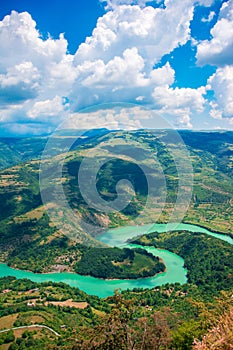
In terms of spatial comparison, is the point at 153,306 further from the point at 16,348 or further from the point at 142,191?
the point at 142,191

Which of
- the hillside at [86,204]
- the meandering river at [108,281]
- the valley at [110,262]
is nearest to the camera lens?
the valley at [110,262]

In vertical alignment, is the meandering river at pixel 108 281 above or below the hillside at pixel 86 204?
below

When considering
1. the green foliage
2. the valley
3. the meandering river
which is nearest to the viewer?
the valley

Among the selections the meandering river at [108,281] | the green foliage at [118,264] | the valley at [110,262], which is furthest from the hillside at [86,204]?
the green foliage at [118,264]

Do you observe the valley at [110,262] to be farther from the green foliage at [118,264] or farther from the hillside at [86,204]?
the hillside at [86,204]

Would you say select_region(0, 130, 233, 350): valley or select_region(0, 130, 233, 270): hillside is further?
select_region(0, 130, 233, 270): hillside

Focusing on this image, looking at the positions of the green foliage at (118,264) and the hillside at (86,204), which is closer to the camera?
the green foliage at (118,264)

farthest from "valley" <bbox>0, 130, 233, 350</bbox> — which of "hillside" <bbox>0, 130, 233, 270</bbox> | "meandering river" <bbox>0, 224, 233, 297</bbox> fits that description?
"hillside" <bbox>0, 130, 233, 270</bbox>

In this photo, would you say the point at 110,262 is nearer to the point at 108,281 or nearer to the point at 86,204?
the point at 108,281

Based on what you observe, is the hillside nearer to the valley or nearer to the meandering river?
the valley

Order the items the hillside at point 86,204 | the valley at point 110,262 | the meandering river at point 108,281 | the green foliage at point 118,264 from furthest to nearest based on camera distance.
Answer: the hillside at point 86,204 → the green foliage at point 118,264 → the meandering river at point 108,281 → the valley at point 110,262

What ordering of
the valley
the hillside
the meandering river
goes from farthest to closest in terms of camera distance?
the hillside
the meandering river
the valley

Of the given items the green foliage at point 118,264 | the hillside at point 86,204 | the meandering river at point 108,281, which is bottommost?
the meandering river at point 108,281
